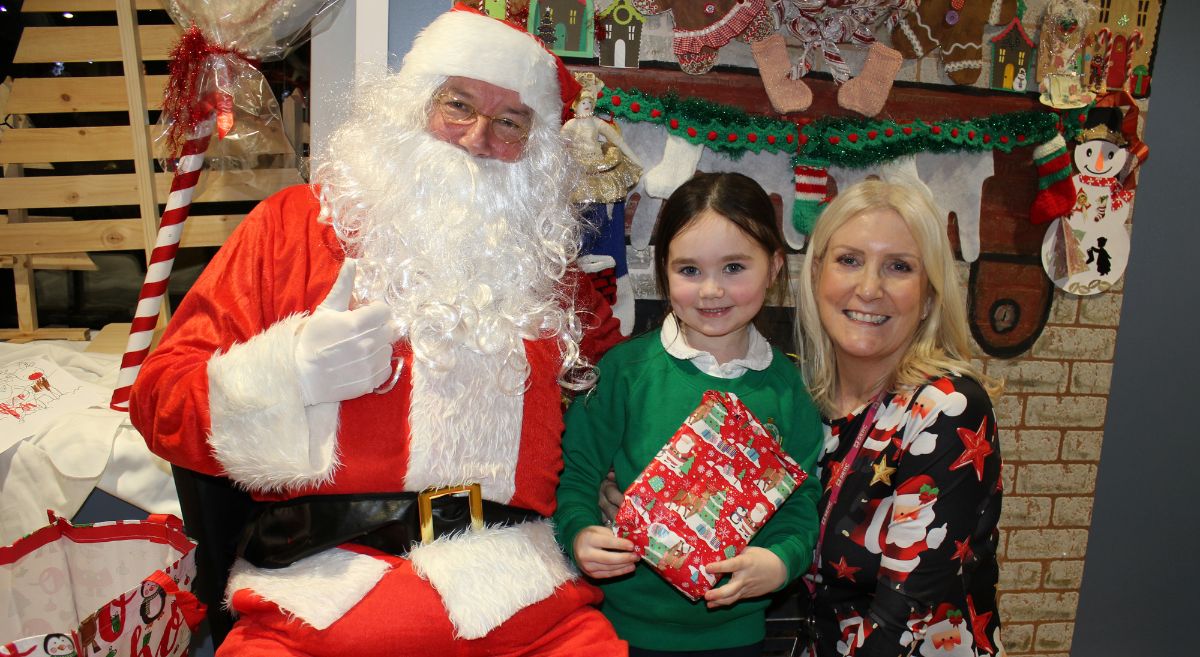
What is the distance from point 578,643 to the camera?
1.61 m

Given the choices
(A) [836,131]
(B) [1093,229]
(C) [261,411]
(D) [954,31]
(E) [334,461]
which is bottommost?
(E) [334,461]

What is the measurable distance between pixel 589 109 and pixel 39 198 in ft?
7.72

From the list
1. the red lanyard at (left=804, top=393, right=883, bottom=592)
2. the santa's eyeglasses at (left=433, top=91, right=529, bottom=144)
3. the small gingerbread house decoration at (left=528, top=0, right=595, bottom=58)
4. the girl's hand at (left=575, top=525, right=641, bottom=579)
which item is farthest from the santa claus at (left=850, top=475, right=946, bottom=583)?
the small gingerbread house decoration at (left=528, top=0, right=595, bottom=58)

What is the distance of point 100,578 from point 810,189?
2.39m

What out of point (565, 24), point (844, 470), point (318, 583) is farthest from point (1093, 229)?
point (318, 583)

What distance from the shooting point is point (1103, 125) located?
2.84m

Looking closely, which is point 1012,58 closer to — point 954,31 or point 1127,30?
point 954,31

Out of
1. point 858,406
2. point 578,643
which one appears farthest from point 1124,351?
point 578,643

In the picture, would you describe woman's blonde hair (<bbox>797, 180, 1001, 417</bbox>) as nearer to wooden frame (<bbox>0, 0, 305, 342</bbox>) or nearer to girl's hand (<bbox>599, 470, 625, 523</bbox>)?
girl's hand (<bbox>599, 470, 625, 523</bbox>)

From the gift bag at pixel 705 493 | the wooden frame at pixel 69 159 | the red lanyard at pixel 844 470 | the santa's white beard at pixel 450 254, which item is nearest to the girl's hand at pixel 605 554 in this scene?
the gift bag at pixel 705 493

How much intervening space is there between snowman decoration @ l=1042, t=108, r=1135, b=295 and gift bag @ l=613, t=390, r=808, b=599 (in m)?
1.83

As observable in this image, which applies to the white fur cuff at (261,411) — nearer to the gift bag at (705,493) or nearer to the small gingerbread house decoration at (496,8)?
the gift bag at (705,493)

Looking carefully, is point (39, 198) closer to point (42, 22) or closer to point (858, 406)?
point (42, 22)

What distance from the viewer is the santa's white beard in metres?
1.69
